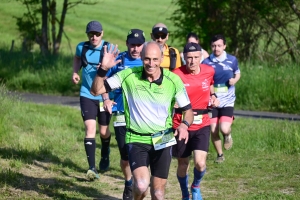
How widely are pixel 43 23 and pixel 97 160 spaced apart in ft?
56.0

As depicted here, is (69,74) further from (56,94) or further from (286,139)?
(286,139)

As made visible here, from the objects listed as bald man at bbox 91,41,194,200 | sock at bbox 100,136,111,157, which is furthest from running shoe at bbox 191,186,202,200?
sock at bbox 100,136,111,157

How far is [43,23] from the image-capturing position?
28344mm

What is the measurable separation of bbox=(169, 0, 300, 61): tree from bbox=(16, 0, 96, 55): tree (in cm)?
461

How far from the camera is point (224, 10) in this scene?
24.9 metres

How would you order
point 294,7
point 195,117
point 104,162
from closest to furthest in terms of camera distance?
point 195,117 < point 104,162 < point 294,7

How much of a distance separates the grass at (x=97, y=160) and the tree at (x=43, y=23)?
42.2 feet

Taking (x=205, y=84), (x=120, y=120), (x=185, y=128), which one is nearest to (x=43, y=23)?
(x=120, y=120)

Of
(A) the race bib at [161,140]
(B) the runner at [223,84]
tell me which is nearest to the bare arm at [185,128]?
(A) the race bib at [161,140]

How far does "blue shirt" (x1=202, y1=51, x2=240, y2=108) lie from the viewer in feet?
37.4

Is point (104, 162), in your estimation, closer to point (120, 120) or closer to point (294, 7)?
point (120, 120)

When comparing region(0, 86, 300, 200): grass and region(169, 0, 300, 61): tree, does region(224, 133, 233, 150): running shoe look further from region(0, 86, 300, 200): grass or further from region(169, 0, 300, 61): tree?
region(169, 0, 300, 61): tree

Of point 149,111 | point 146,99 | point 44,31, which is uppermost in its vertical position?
point 44,31

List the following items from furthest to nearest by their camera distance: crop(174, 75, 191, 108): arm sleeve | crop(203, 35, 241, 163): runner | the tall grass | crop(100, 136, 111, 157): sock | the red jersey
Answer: the tall grass, crop(203, 35, 241, 163): runner, crop(100, 136, 111, 157): sock, the red jersey, crop(174, 75, 191, 108): arm sleeve
